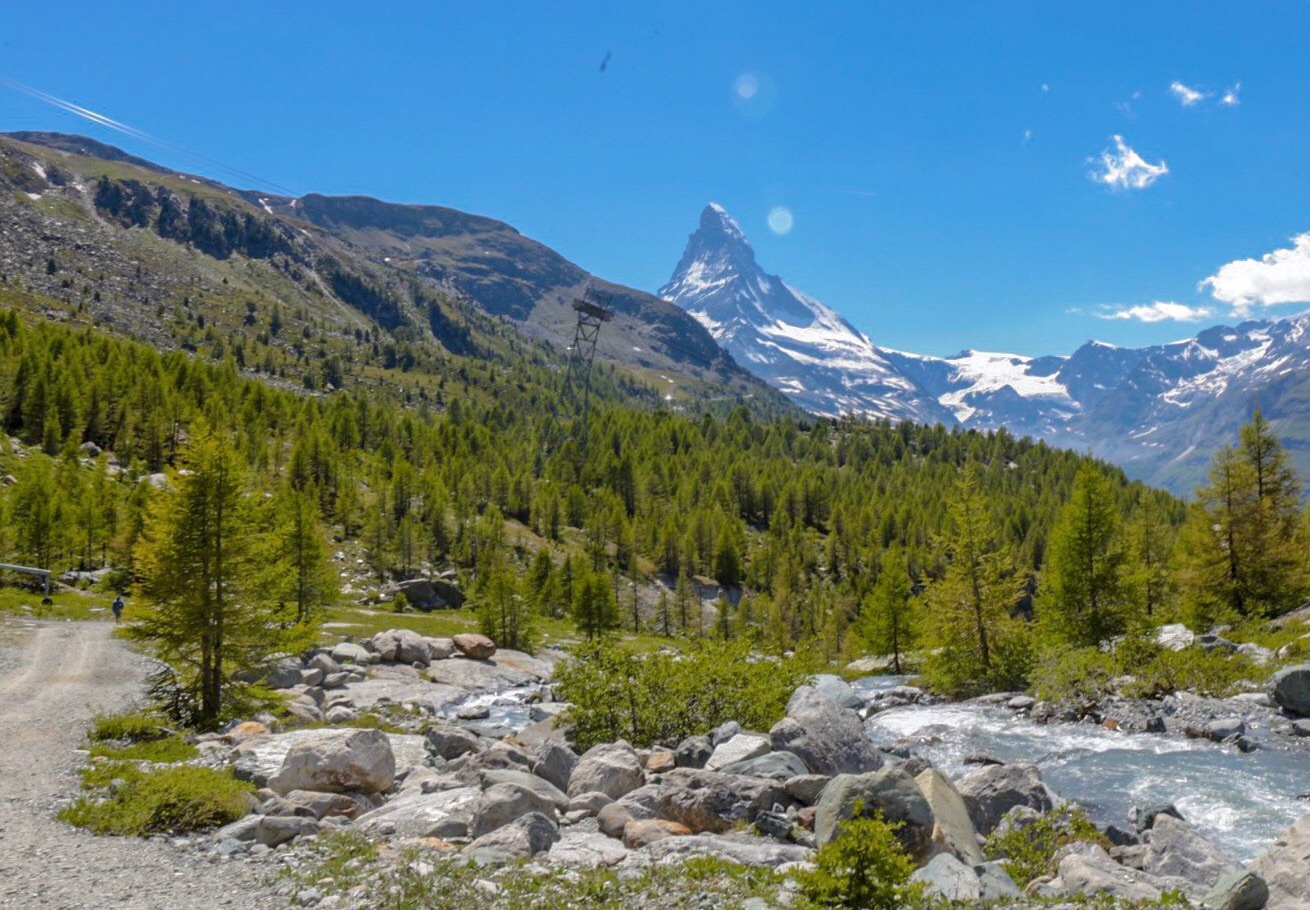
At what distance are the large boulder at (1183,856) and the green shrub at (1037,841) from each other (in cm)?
118

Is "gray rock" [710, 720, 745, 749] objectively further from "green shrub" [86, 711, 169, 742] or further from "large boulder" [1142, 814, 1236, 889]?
"green shrub" [86, 711, 169, 742]

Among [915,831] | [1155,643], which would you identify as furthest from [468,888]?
[1155,643]

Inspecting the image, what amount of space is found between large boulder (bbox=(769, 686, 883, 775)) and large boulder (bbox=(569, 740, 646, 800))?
12.1ft

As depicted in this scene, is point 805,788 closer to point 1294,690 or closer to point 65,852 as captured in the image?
point 65,852

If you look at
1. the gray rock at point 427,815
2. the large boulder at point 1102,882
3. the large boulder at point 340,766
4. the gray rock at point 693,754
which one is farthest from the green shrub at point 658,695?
the large boulder at point 1102,882

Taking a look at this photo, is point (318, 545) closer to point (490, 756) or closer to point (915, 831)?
point (490, 756)

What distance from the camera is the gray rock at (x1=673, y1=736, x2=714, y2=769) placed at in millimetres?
19156

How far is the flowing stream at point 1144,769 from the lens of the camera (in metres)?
19.1

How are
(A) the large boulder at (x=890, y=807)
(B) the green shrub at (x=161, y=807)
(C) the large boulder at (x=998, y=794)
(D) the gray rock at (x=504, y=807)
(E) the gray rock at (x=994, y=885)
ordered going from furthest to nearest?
(C) the large boulder at (x=998, y=794) → (D) the gray rock at (x=504, y=807) → (B) the green shrub at (x=161, y=807) → (A) the large boulder at (x=890, y=807) → (E) the gray rock at (x=994, y=885)

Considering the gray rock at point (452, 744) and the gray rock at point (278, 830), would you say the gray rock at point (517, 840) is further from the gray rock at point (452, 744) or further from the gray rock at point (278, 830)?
the gray rock at point (452, 744)

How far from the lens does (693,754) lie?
63.7 ft

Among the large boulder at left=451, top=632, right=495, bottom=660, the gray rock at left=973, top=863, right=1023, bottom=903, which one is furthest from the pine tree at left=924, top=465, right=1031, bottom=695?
the large boulder at left=451, top=632, right=495, bottom=660

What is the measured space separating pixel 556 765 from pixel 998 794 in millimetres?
10529

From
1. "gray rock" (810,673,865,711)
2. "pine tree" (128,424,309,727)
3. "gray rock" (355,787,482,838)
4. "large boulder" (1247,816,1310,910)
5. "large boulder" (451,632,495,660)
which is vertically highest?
"pine tree" (128,424,309,727)
